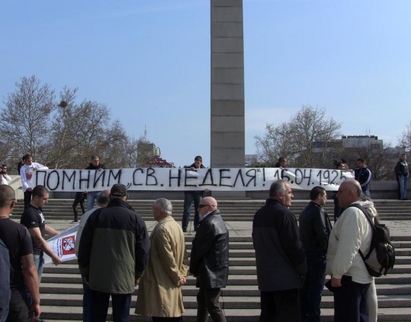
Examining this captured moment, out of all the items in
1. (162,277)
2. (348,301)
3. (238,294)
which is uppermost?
(162,277)

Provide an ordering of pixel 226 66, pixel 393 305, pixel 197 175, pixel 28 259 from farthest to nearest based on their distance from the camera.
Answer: pixel 226 66 → pixel 197 175 → pixel 393 305 → pixel 28 259

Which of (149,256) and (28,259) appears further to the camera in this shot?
(149,256)

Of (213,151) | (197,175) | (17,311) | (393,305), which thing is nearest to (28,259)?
(17,311)

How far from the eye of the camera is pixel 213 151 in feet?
65.6

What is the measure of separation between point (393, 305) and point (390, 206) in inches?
428

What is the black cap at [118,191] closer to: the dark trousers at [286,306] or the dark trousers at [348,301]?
the dark trousers at [286,306]

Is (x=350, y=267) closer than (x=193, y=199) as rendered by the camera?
Yes

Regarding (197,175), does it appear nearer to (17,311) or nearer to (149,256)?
(149,256)

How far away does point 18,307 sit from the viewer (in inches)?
179

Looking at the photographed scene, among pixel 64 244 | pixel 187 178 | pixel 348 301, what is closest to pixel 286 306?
pixel 348 301

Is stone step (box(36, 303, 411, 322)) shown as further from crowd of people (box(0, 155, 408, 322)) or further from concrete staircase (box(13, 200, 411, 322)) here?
crowd of people (box(0, 155, 408, 322))

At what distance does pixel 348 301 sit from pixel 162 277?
2042mm

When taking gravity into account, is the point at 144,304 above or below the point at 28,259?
below

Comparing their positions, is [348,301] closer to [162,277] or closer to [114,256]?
[162,277]
